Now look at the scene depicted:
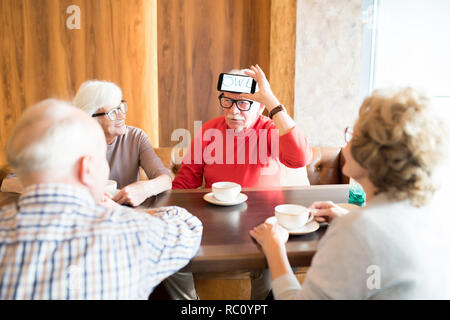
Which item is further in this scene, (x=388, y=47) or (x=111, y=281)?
(x=388, y=47)

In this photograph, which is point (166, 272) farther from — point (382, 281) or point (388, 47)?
point (388, 47)

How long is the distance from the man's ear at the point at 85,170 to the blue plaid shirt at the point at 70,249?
0.03m

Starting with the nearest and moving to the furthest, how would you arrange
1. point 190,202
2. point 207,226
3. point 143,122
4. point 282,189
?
point 207,226
point 190,202
point 282,189
point 143,122

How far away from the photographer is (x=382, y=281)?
74 centimetres

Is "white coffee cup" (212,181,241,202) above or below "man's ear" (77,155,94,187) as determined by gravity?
below

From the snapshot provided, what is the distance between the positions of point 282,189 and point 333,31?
178 centimetres

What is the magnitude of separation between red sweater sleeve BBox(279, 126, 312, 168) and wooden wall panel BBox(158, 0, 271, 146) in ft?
5.24

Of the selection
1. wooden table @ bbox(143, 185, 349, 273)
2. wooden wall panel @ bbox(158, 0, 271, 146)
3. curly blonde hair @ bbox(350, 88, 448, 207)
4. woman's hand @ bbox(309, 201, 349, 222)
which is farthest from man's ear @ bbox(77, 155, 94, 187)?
wooden wall panel @ bbox(158, 0, 271, 146)

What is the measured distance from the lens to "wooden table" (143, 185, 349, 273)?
0.98 m

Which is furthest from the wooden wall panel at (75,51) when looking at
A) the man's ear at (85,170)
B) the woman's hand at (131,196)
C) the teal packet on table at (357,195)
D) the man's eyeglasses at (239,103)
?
the man's ear at (85,170)

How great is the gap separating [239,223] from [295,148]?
58 centimetres

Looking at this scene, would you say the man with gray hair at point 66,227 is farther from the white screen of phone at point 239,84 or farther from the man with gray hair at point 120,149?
the white screen of phone at point 239,84

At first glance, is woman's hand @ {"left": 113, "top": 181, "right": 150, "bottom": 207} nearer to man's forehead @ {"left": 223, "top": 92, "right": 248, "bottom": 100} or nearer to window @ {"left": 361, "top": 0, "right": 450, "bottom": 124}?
man's forehead @ {"left": 223, "top": 92, "right": 248, "bottom": 100}
